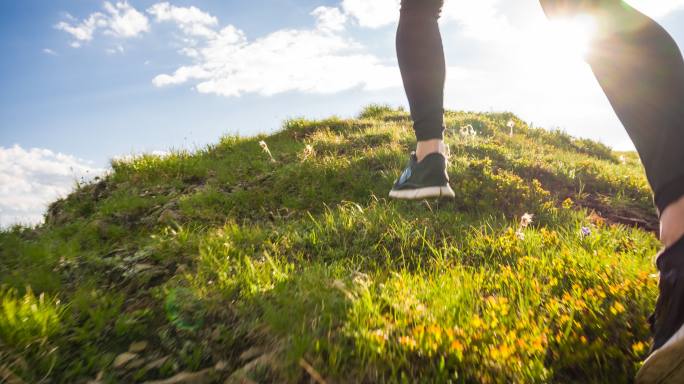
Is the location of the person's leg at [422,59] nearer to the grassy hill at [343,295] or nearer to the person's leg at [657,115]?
the grassy hill at [343,295]

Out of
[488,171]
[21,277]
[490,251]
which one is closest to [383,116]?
[488,171]

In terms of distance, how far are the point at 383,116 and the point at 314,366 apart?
10.5m

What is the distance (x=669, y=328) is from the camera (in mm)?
1452

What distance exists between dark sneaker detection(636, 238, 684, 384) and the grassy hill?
8.0 inches

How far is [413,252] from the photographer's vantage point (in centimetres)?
302

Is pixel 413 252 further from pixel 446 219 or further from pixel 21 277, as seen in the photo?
pixel 21 277

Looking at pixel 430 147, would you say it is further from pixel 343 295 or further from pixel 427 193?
pixel 343 295

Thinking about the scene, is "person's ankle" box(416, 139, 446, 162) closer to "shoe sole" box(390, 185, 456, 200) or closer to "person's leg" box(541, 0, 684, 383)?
"shoe sole" box(390, 185, 456, 200)

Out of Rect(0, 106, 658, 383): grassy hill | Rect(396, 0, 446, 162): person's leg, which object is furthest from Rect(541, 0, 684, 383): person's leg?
Rect(396, 0, 446, 162): person's leg

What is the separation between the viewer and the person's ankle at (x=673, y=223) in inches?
58.6

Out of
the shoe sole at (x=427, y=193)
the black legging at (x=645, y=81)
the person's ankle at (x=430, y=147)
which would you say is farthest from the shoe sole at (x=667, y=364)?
the person's ankle at (x=430, y=147)

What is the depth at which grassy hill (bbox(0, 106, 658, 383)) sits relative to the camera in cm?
171

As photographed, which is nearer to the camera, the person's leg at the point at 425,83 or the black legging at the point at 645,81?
the black legging at the point at 645,81

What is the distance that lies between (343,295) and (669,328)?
1.31 meters
